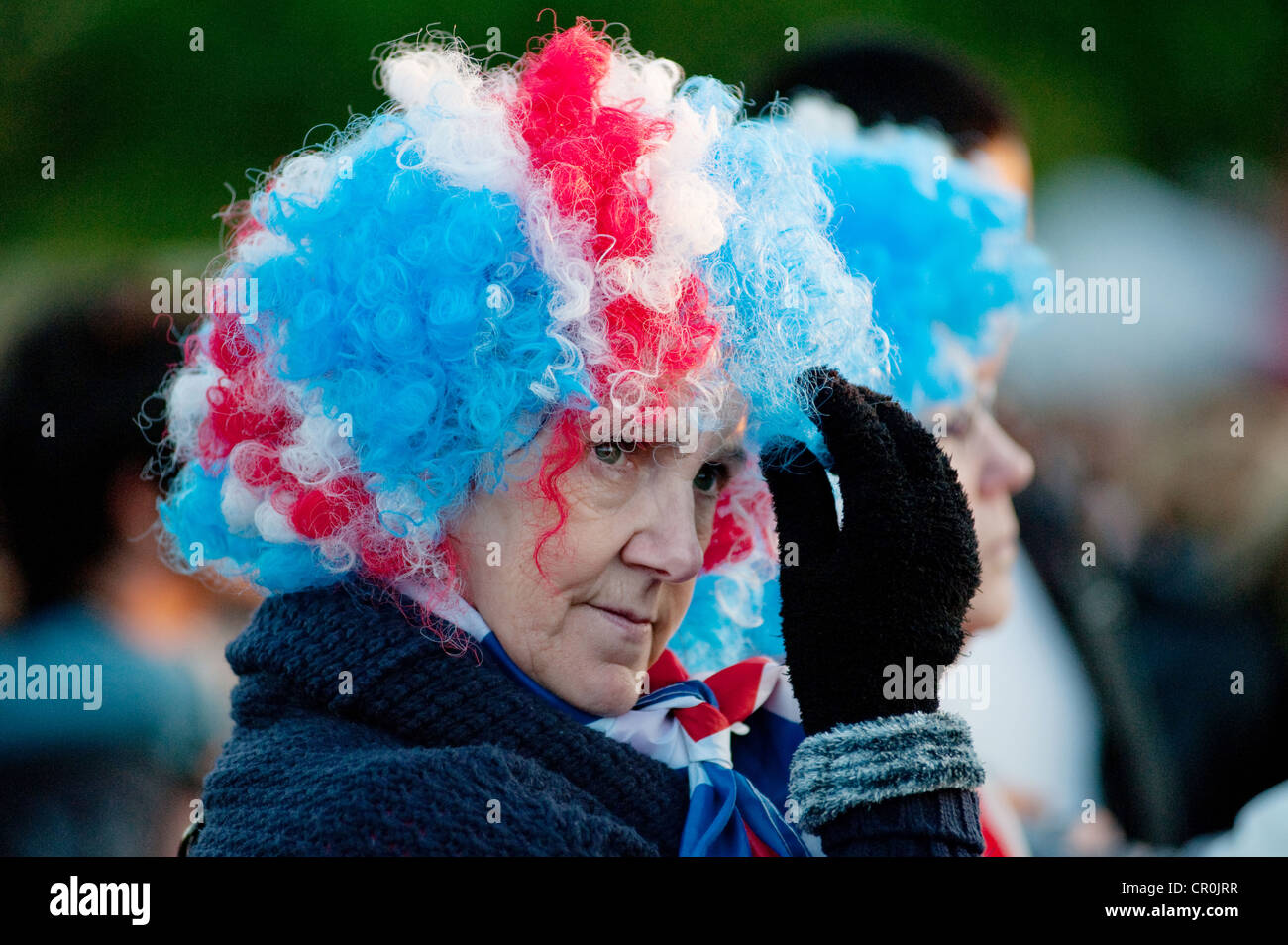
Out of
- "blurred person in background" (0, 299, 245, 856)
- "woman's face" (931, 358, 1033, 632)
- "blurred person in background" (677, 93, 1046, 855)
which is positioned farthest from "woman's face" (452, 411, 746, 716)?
"blurred person in background" (0, 299, 245, 856)

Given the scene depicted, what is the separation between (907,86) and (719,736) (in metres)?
2.39

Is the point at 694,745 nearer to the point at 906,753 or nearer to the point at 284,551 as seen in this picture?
the point at 906,753

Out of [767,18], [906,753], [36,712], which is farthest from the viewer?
[767,18]

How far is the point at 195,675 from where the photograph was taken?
138 inches

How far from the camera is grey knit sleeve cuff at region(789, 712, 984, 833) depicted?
1751 millimetres

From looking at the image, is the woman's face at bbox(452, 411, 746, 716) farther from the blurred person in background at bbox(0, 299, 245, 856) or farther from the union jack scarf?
the blurred person in background at bbox(0, 299, 245, 856)

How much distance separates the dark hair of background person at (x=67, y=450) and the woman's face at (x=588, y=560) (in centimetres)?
203

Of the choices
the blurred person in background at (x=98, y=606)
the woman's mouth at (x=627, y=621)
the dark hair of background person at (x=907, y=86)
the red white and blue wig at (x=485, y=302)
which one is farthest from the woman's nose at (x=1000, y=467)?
the blurred person in background at (x=98, y=606)

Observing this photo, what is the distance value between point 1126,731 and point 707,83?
363 centimetres

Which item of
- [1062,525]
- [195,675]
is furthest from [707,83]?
[1062,525]

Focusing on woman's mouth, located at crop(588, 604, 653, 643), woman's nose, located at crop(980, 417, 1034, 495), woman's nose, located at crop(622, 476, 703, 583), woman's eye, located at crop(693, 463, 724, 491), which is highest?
woman's nose, located at crop(980, 417, 1034, 495)

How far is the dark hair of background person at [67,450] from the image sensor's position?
3.47m

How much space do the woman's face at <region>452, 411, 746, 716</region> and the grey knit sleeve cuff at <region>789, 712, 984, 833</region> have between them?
327mm

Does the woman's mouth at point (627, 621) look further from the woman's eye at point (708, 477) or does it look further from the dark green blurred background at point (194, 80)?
the dark green blurred background at point (194, 80)
